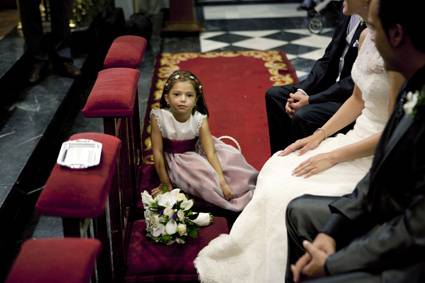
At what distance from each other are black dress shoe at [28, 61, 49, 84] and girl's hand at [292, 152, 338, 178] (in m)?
2.69

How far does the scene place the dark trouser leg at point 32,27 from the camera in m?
4.68

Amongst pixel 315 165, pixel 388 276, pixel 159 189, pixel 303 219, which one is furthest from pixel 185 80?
pixel 388 276

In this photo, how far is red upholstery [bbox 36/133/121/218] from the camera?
1723mm

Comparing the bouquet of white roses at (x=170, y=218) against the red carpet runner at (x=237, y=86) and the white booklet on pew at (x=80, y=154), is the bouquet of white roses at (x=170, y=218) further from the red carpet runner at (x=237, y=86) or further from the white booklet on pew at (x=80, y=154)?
the red carpet runner at (x=237, y=86)

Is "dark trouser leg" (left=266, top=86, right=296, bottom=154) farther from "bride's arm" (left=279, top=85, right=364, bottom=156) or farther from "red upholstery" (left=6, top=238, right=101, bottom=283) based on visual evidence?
"red upholstery" (left=6, top=238, right=101, bottom=283)

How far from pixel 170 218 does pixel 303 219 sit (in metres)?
0.66

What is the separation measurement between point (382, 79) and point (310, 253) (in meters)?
0.97

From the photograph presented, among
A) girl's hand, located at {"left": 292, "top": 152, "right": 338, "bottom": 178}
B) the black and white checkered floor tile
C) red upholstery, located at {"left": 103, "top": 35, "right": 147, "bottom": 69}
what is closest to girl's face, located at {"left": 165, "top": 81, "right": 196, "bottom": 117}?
red upholstery, located at {"left": 103, "top": 35, "right": 147, "bottom": 69}

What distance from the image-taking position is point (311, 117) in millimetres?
3094

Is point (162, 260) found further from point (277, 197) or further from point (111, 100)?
point (111, 100)

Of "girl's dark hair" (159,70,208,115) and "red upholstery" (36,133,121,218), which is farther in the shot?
"girl's dark hair" (159,70,208,115)

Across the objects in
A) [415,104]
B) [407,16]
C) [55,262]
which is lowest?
[55,262]

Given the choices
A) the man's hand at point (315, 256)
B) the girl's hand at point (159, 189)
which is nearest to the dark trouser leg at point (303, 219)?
the man's hand at point (315, 256)

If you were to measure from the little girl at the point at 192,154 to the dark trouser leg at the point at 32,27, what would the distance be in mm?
2005
